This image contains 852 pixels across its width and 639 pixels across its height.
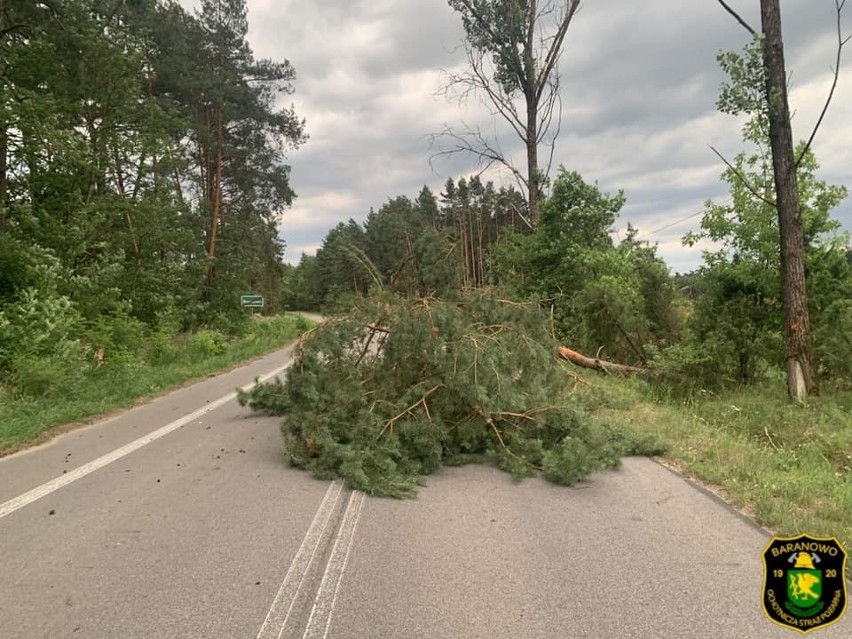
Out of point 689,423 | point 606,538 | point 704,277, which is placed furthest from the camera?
point 704,277

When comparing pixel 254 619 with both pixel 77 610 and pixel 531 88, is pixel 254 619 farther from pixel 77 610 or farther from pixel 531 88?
pixel 531 88

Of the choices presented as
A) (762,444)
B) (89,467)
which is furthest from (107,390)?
(762,444)

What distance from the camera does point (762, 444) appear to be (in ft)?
23.7

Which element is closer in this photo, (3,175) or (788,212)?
(788,212)

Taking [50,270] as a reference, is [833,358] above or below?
below

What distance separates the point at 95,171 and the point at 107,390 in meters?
5.74

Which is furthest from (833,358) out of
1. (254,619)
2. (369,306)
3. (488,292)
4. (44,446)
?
(44,446)

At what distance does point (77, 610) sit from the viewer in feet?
9.91

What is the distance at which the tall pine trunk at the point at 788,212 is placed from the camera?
8703 mm

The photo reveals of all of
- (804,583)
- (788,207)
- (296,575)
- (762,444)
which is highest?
(788,207)

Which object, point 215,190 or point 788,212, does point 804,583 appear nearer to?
point 788,212

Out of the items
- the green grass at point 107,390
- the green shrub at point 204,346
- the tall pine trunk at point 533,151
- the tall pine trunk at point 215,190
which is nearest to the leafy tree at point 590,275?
the tall pine trunk at point 533,151

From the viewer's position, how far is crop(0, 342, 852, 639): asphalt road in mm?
2869

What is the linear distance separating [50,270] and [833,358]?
1418 centimetres
